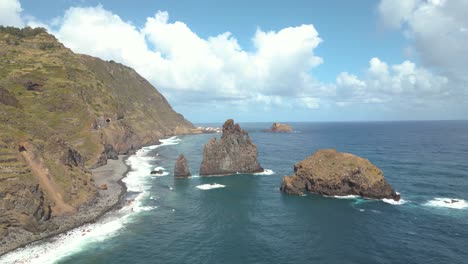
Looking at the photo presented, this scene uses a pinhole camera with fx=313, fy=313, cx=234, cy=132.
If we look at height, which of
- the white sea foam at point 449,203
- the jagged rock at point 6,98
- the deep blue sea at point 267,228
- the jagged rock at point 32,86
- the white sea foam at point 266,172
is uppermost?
the jagged rock at point 32,86

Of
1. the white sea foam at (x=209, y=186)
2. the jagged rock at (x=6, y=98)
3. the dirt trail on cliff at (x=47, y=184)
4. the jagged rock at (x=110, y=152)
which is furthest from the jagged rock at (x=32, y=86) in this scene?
the white sea foam at (x=209, y=186)

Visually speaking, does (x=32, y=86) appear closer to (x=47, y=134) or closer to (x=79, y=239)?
(x=47, y=134)

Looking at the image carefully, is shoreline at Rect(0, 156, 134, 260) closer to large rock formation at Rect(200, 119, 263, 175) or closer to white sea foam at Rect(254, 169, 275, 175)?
large rock formation at Rect(200, 119, 263, 175)

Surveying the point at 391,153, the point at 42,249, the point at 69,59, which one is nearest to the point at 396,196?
the point at 42,249

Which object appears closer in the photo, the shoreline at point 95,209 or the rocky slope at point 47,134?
the shoreline at point 95,209

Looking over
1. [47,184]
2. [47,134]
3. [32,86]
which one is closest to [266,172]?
[47,134]

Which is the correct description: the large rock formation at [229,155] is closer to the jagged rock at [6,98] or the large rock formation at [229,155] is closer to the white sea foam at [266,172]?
the white sea foam at [266,172]
